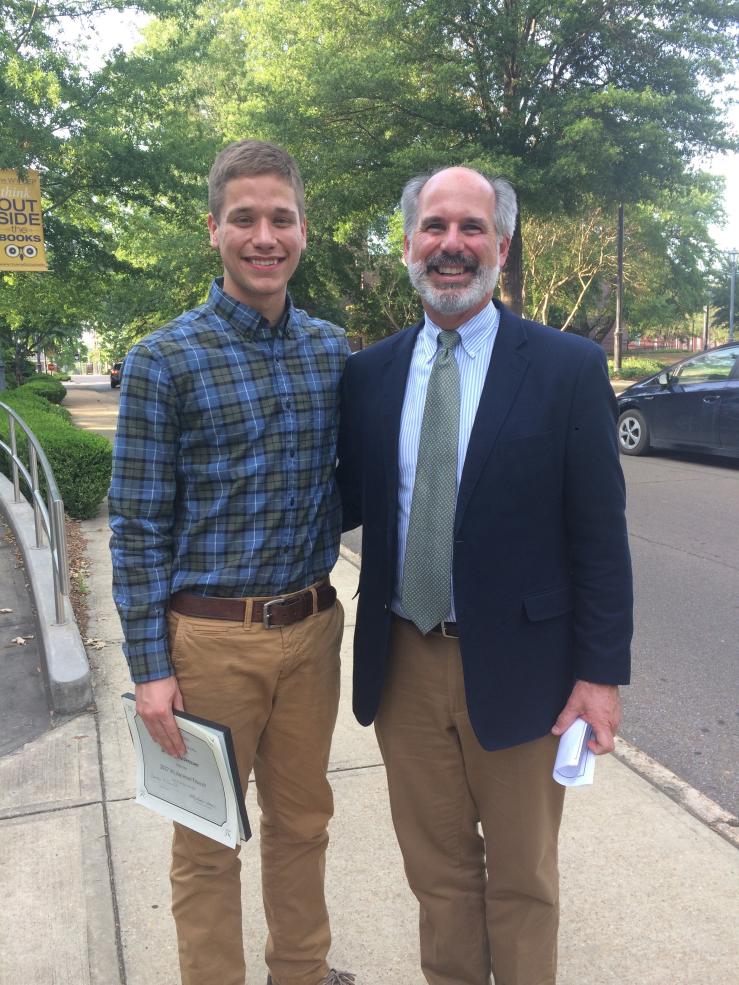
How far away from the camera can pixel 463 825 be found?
2.08 m

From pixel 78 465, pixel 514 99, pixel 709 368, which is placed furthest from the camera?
pixel 514 99

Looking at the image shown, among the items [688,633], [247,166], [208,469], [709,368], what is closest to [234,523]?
[208,469]

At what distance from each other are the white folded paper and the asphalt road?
4.96ft

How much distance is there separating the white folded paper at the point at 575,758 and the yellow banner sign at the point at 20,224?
9.03m

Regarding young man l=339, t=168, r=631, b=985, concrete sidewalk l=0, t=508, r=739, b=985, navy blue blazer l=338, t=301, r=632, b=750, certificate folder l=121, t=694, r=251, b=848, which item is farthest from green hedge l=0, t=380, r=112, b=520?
navy blue blazer l=338, t=301, r=632, b=750

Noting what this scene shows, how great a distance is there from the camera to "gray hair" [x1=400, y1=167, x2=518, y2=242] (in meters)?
2.00

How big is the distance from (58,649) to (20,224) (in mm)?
6914

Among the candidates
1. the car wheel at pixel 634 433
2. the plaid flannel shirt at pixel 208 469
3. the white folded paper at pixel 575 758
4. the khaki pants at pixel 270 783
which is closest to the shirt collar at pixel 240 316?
the plaid flannel shirt at pixel 208 469

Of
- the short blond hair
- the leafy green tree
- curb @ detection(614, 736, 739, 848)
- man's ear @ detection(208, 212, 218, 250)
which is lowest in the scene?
curb @ detection(614, 736, 739, 848)

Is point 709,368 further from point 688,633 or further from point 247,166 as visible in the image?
point 247,166

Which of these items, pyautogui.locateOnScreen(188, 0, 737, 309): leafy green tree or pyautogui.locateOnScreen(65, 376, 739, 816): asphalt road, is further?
pyautogui.locateOnScreen(188, 0, 737, 309): leafy green tree

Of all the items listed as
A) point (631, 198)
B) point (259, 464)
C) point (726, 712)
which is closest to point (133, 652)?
point (259, 464)

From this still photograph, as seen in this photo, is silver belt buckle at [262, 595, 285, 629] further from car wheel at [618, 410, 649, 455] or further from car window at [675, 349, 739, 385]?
car wheel at [618, 410, 649, 455]

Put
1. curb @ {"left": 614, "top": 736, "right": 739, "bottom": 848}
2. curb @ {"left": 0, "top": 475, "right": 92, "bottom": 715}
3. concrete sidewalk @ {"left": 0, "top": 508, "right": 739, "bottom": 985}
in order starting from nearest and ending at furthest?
1. concrete sidewalk @ {"left": 0, "top": 508, "right": 739, "bottom": 985}
2. curb @ {"left": 614, "top": 736, "right": 739, "bottom": 848}
3. curb @ {"left": 0, "top": 475, "right": 92, "bottom": 715}
